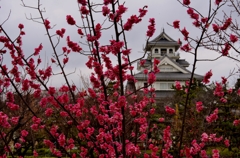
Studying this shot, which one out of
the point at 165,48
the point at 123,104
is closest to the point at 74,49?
the point at 123,104

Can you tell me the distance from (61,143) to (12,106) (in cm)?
68

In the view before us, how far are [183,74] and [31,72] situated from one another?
96.5 ft

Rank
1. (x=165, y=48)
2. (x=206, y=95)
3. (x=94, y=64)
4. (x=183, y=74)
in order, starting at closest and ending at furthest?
(x=94, y=64)
(x=206, y=95)
(x=183, y=74)
(x=165, y=48)

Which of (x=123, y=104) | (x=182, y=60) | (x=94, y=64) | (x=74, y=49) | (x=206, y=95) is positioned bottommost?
(x=123, y=104)

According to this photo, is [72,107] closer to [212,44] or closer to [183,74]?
[212,44]

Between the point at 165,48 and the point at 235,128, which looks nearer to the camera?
the point at 235,128

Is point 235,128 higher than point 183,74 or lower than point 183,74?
lower

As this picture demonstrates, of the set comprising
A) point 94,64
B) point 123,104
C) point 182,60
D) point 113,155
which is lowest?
point 113,155

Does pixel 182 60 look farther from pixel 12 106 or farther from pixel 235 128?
pixel 12 106

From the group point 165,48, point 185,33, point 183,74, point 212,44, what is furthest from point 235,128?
point 165,48

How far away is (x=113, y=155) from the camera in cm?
292

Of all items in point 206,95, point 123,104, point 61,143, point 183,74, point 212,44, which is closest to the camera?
point 123,104

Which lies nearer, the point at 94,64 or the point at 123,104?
the point at 123,104

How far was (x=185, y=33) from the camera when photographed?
10.4 ft
